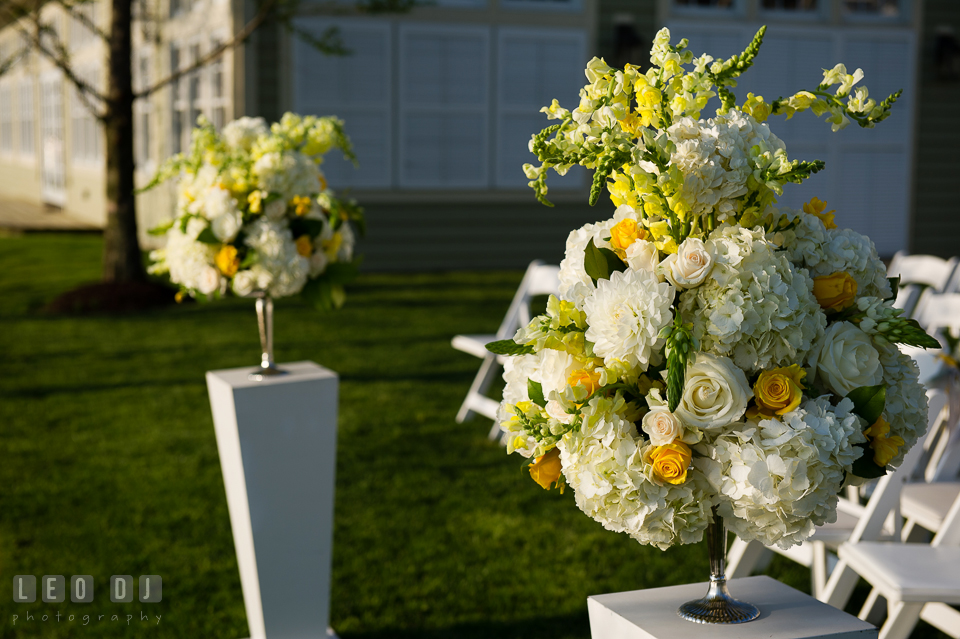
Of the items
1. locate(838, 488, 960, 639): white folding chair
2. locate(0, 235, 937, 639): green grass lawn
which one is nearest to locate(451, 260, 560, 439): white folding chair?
locate(0, 235, 937, 639): green grass lawn

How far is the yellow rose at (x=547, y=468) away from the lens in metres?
1.70

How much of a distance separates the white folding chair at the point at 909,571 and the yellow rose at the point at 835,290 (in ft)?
3.66

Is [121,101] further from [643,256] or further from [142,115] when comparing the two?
[643,256]

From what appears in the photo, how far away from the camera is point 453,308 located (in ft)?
31.9

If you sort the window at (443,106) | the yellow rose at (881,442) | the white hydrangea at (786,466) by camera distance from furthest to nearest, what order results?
the window at (443,106) → the yellow rose at (881,442) → the white hydrangea at (786,466)

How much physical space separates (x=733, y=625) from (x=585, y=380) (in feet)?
1.76

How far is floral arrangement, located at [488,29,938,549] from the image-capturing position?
151 cm

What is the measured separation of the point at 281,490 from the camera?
324cm

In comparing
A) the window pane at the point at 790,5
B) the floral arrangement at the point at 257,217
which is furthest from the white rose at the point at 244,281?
the window pane at the point at 790,5

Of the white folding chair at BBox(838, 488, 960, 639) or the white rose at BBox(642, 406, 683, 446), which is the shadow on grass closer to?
the white folding chair at BBox(838, 488, 960, 639)

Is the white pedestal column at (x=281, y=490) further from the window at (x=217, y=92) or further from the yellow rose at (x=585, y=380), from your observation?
the window at (x=217, y=92)

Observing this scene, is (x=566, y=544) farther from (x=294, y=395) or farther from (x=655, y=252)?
(x=655, y=252)

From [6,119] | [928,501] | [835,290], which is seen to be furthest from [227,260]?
[6,119]

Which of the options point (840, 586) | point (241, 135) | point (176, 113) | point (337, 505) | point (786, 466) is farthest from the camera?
point (176, 113)
